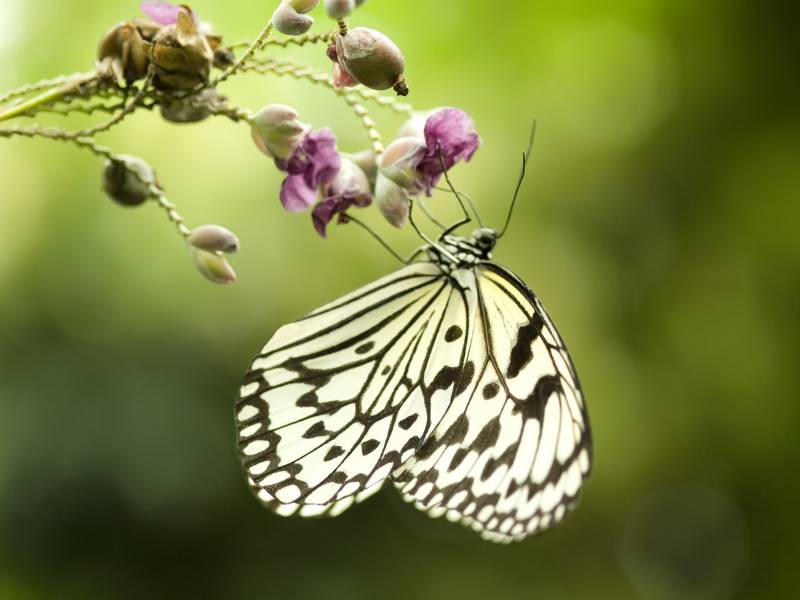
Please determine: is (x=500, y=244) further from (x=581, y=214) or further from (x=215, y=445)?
(x=215, y=445)

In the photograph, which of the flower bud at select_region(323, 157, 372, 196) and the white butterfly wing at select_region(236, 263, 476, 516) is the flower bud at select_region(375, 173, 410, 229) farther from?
the white butterfly wing at select_region(236, 263, 476, 516)

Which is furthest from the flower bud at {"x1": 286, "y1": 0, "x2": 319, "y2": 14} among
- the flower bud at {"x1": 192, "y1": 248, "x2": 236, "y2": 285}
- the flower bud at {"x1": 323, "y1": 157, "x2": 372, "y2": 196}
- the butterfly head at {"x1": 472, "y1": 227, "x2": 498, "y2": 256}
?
the butterfly head at {"x1": 472, "y1": 227, "x2": 498, "y2": 256}

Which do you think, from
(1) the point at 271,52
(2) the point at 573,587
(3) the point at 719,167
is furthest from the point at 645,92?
(2) the point at 573,587

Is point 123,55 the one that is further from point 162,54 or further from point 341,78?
point 341,78

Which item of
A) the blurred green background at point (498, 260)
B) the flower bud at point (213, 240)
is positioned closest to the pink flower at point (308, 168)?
the flower bud at point (213, 240)

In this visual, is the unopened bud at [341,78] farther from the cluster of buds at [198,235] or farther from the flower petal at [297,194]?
the cluster of buds at [198,235]
